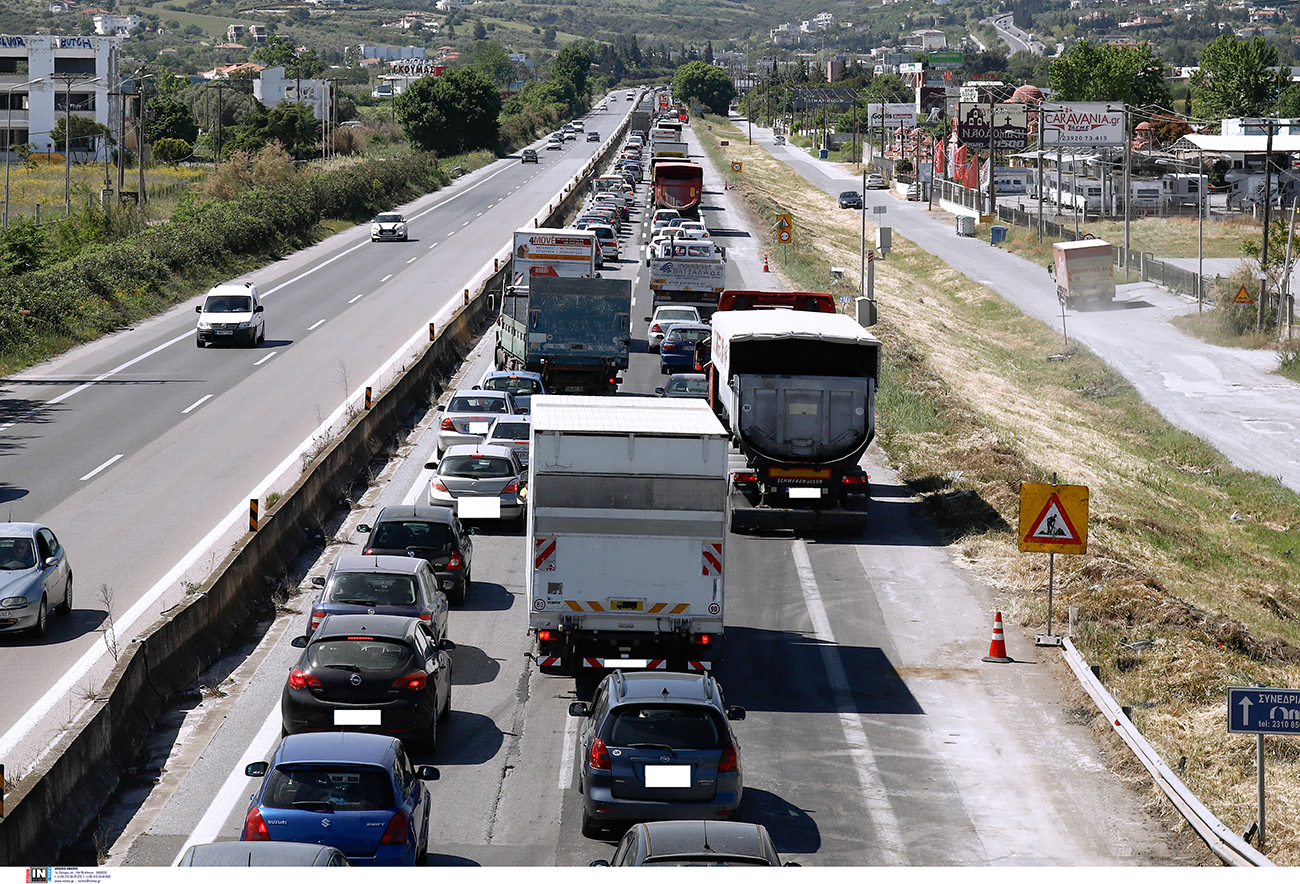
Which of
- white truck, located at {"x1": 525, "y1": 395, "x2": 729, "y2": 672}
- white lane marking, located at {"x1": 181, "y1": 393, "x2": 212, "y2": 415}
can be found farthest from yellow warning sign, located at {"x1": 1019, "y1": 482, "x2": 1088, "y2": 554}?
Result: white lane marking, located at {"x1": 181, "y1": 393, "x2": 212, "y2": 415}

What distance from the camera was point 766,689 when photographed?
722 inches

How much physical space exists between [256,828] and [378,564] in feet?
23.6

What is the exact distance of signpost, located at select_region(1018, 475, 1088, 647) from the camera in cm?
1956

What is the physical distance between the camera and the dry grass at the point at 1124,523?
57.5 ft

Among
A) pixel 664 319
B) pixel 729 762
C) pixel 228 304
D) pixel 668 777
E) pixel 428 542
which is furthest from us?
pixel 228 304

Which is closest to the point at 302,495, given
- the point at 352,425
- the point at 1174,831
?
the point at 352,425

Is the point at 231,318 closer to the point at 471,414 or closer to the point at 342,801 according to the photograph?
the point at 471,414

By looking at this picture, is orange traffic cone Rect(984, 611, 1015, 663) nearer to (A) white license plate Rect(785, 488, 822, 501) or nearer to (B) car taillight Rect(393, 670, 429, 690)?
(A) white license plate Rect(785, 488, 822, 501)

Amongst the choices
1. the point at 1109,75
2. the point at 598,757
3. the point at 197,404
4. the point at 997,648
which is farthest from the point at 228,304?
the point at 1109,75

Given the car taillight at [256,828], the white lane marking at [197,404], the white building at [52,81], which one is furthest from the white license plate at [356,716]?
the white building at [52,81]

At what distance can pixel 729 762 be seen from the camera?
43.2 feet

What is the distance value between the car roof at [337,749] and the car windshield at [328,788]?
0.24ft

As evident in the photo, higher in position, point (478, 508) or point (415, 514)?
point (415, 514)

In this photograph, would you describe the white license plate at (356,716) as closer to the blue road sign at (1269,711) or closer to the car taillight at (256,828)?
the car taillight at (256,828)
